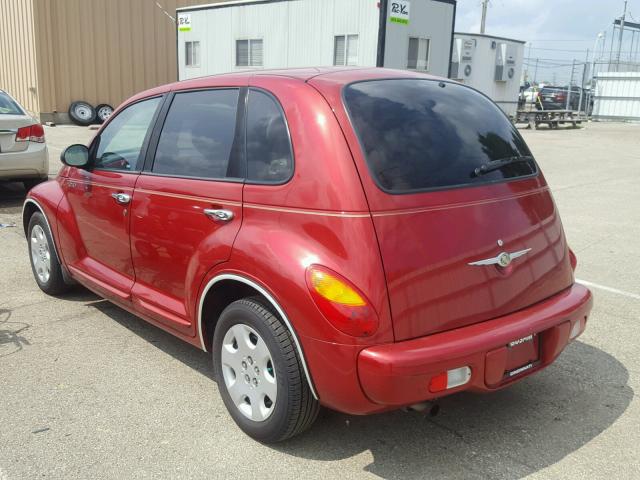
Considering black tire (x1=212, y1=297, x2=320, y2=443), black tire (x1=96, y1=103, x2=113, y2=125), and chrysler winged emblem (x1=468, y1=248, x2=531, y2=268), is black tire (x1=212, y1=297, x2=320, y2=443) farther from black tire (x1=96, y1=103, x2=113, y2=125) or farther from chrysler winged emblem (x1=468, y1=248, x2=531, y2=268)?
black tire (x1=96, y1=103, x2=113, y2=125)

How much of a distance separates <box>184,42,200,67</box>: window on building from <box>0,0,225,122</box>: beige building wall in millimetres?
1667

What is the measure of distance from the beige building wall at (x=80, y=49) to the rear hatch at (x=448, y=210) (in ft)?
64.1

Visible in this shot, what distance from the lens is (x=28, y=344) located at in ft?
13.6

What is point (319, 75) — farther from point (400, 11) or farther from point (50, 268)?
point (400, 11)

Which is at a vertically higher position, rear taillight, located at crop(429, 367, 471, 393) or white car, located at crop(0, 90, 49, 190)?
white car, located at crop(0, 90, 49, 190)

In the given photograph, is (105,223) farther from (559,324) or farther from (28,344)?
(559,324)

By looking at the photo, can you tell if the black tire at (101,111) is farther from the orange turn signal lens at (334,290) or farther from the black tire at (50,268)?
the orange turn signal lens at (334,290)

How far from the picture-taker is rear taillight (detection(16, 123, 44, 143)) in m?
8.30

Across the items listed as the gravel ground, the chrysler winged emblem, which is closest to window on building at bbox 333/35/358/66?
the gravel ground

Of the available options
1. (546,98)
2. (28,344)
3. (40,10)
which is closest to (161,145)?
(28,344)

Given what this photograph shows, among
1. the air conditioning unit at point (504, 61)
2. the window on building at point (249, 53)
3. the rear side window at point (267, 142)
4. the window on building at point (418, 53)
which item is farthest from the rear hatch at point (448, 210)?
the air conditioning unit at point (504, 61)

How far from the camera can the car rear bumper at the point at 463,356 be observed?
2.46 metres

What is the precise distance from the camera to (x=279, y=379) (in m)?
2.76

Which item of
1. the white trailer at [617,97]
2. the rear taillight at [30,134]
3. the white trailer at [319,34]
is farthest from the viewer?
the white trailer at [617,97]
